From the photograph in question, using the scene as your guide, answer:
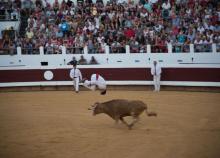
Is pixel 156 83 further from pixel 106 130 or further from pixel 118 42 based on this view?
pixel 106 130

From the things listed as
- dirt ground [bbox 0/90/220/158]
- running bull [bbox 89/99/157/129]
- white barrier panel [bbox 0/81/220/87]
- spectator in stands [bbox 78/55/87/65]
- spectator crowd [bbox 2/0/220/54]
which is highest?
spectator crowd [bbox 2/0/220/54]

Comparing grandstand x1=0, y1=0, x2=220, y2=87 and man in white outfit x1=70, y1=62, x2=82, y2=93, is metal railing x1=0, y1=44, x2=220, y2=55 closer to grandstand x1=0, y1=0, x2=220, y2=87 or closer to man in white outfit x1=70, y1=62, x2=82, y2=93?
grandstand x1=0, y1=0, x2=220, y2=87

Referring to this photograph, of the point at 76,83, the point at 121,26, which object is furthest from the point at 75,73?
the point at 121,26

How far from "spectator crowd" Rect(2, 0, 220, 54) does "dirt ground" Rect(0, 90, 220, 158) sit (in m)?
3.74

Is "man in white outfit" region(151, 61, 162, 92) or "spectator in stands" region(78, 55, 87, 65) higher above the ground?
"spectator in stands" region(78, 55, 87, 65)

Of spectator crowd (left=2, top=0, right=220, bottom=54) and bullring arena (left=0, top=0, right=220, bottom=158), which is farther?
spectator crowd (left=2, top=0, right=220, bottom=54)

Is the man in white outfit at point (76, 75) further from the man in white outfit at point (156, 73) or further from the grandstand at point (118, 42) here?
the man in white outfit at point (156, 73)

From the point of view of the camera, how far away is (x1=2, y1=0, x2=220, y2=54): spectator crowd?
21234mm

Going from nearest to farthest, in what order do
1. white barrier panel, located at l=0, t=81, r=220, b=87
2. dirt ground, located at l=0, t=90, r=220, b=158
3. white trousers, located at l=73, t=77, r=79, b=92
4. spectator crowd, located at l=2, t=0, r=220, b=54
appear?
dirt ground, located at l=0, t=90, r=220, b=158 < white barrier panel, located at l=0, t=81, r=220, b=87 < white trousers, located at l=73, t=77, r=79, b=92 < spectator crowd, located at l=2, t=0, r=220, b=54

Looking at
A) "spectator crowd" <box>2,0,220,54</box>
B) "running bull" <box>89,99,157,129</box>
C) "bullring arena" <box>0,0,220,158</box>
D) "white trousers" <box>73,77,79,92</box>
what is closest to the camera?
"running bull" <box>89,99,157,129</box>

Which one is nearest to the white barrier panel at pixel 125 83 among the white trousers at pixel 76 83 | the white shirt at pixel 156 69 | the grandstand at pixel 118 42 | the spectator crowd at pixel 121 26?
A: the grandstand at pixel 118 42

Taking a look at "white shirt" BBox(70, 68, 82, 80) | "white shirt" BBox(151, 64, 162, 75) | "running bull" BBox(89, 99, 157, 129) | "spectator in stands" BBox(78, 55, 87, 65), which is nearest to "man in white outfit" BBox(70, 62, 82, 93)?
"white shirt" BBox(70, 68, 82, 80)

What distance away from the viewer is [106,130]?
1238 centimetres

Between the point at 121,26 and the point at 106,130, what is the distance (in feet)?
35.8
